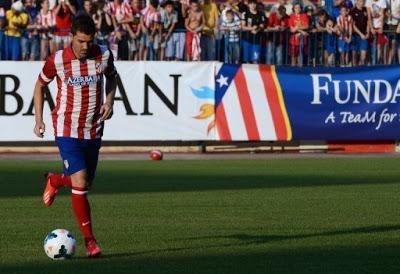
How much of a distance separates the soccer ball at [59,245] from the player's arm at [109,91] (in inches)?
51.2

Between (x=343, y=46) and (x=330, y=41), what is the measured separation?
0.32m

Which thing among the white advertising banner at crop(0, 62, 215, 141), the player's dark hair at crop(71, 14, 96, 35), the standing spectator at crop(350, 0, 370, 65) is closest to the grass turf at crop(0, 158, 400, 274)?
the player's dark hair at crop(71, 14, 96, 35)

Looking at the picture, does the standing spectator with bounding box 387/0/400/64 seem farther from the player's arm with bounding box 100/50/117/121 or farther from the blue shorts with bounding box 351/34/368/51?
the player's arm with bounding box 100/50/117/121

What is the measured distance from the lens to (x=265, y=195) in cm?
1834

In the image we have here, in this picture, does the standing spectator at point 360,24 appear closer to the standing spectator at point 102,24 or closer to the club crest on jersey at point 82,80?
the standing spectator at point 102,24

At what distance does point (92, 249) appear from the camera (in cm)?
1150

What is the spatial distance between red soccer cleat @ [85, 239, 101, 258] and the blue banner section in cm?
1758

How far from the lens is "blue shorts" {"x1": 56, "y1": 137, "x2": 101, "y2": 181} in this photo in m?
12.0

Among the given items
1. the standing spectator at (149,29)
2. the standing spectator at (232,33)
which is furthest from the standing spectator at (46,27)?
the standing spectator at (232,33)

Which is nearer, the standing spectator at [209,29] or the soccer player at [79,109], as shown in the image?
the soccer player at [79,109]

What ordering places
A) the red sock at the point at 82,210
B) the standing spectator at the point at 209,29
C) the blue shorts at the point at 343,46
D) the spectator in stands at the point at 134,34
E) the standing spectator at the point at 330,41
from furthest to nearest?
the blue shorts at the point at 343,46 → the standing spectator at the point at 330,41 → the standing spectator at the point at 209,29 → the spectator in stands at the point at 134,34 → the red sock at the point at 82,210

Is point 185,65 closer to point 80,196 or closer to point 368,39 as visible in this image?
point 368,39

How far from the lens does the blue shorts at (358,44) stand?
30.1 metres

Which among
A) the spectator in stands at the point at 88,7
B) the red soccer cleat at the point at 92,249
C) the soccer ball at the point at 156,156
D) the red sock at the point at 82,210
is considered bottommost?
the soccer ball at the point at 156,156
